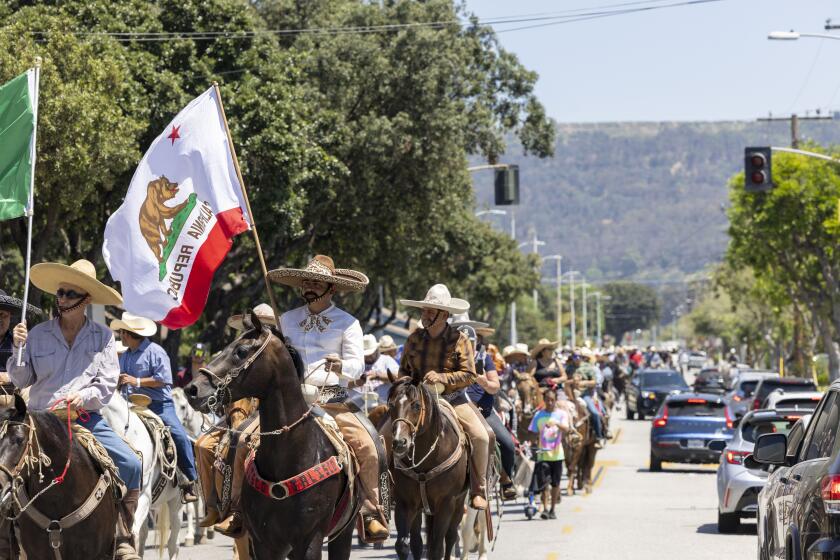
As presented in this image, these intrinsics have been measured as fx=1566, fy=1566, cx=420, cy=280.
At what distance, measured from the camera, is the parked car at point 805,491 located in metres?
8.65

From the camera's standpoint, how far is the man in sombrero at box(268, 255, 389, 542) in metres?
11.2

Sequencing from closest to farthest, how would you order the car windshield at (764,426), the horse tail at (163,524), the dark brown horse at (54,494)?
1. the dark brown horse at (54,494)
2. the horse tail at (163,524)
3. the car windshield at (764,426)

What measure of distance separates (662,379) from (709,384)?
8399 mm

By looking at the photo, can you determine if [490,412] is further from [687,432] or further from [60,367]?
[687,432]

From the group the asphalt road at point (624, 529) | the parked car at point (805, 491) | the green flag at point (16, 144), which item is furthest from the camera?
the asphalt road at point (624, 529)

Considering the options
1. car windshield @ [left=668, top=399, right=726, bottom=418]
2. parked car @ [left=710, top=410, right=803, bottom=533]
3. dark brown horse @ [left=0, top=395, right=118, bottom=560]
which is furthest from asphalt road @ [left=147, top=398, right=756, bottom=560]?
dark brown horse @ [left=0, top=395, right=118, bottom=560]

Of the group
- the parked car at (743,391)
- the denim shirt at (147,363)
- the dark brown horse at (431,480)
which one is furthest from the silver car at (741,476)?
the parked car at (743,391)

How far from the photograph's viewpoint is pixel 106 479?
34.1 feet

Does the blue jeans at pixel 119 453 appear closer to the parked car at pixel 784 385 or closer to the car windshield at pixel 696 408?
the car windshield at pixel 696 408

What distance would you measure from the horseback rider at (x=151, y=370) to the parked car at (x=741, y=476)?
23.2ft

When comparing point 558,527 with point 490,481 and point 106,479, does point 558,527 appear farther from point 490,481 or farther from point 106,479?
point 106,479

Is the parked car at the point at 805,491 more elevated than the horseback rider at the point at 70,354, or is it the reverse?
the horseback rider at the point at 70,354

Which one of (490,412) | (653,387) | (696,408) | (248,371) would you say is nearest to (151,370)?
(490,412)

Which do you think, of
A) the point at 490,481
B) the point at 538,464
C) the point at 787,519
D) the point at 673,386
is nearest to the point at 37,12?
the point at 538,464
